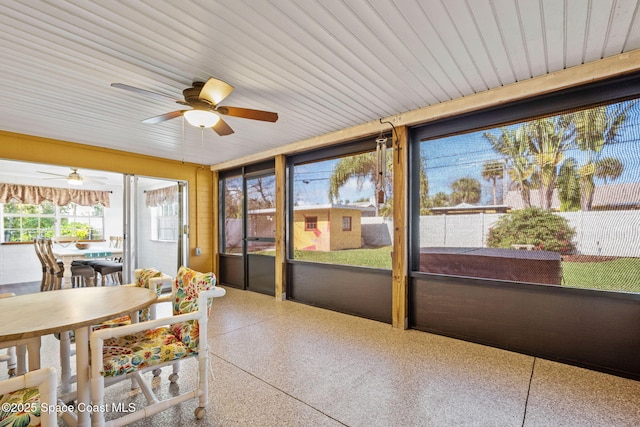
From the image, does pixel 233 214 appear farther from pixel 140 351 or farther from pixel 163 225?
pixel 140 351

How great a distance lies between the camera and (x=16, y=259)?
240 inches

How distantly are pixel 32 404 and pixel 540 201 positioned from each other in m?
3.61

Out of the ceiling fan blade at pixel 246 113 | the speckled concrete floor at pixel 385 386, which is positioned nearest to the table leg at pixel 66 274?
the speckled concrete floor at pixel 385 386

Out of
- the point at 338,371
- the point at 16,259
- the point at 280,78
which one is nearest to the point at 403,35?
the point at 280,78

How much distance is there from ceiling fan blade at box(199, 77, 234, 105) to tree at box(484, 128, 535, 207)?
101 inches

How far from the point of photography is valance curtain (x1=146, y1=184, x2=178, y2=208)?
5.79 meters

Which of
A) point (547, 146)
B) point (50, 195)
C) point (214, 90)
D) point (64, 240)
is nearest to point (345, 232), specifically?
point (547, 146)

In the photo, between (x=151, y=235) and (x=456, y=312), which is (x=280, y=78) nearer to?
(x=456, y=312)

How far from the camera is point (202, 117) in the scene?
2510 mm

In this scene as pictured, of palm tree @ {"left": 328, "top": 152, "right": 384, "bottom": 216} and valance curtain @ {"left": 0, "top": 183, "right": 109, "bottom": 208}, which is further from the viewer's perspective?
valance curtain @ {"left": 0, "top": 183, "right": 109, "bottom": 208}

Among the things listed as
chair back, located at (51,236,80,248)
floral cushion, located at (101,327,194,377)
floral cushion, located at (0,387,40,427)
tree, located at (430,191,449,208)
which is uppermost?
tree, located at (430,191,449,208)

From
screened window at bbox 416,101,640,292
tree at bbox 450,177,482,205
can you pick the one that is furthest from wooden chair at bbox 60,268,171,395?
tree at bbox 450,177,482,205

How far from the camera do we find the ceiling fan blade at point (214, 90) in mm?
2199

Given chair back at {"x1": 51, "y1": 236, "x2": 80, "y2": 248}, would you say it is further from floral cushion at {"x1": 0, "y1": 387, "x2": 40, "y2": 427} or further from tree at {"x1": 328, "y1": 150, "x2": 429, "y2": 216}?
floral cushion at {"x1": 0, "y1": 387, "x2": 40, "y2": 427}
